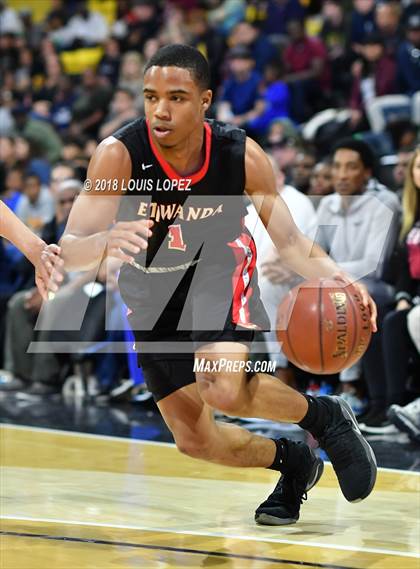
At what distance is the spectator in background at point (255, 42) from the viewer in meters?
12.2

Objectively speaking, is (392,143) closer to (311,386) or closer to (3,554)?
(311,386)

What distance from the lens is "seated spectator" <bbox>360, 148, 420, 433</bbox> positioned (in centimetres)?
686

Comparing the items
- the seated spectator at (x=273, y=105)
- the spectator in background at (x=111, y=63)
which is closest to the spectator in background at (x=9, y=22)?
the spectator in background at (x=111, y=63)

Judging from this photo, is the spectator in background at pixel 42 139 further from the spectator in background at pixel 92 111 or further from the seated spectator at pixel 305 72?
the seated spectator at pixel 305 72

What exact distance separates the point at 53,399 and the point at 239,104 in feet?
15.4

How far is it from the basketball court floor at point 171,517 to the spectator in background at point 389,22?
5962 millimetres

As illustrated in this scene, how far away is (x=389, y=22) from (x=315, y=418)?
7295mm

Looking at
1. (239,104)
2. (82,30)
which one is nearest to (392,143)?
(239,104)

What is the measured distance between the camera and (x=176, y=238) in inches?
173

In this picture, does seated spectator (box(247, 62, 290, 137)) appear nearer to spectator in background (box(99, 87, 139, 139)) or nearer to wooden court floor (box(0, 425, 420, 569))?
spectator in background (box(99, 87, 139, 139))

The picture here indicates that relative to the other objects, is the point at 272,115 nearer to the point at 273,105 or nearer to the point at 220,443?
the point at 273,105

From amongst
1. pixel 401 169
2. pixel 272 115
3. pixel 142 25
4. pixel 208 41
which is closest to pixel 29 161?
pixel 272 115

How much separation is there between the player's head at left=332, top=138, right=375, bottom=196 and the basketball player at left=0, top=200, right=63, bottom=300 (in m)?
3.49

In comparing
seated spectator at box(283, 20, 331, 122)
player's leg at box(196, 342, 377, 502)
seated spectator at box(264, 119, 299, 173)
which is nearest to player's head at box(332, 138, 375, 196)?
seated spectator at box(264, 119, 299, 173)
